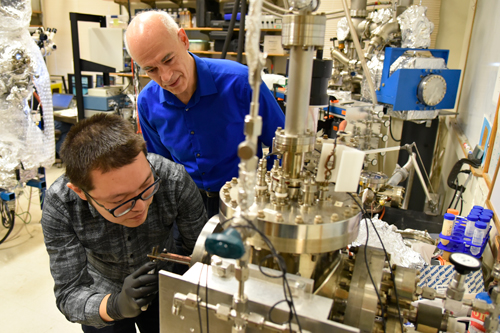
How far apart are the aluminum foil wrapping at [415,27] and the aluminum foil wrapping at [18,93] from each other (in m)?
2.39

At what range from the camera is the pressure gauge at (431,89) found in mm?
2020

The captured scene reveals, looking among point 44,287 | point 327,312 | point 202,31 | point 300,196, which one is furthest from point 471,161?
point 202,31

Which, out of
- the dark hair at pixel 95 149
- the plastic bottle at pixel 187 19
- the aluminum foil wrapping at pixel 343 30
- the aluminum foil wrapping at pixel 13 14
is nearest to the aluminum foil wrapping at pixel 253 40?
the dark hair at pixel 95 149

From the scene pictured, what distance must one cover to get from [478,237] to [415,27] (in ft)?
4.93

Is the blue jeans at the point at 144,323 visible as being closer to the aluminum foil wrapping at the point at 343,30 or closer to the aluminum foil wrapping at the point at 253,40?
the aluminum foil wrapping at the point at 253,40

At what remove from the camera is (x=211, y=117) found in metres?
1.50

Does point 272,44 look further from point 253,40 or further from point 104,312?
point 253,40

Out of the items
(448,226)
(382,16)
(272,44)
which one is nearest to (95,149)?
(448,226)

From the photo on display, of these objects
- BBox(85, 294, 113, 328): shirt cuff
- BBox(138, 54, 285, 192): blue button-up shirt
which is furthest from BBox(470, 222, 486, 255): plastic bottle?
BBox(85, 294, 113, 328): shirt cuff

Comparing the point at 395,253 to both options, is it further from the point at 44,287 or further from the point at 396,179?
the point at 44,287

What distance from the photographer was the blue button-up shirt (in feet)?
4.83

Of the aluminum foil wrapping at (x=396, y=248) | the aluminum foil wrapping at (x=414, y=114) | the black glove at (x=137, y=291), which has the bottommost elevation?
the black glove at (x=137, y=291)

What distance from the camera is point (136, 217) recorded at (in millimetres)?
1047

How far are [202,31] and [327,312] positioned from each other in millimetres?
4433
